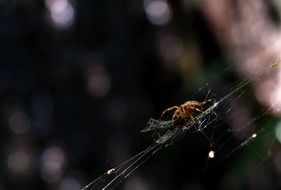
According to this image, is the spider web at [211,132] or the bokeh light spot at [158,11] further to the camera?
the bokeh light spot at [158,11]

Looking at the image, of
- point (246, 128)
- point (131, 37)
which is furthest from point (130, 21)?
point (246, 128)

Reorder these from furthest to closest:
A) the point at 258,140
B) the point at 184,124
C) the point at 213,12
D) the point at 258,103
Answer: the point at 213,12
the point at 258,103
the point at 258,140
the point at 184,124

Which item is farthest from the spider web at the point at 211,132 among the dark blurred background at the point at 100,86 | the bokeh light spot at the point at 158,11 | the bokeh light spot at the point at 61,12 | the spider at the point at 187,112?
the bokeh light spot at the point at 61,12

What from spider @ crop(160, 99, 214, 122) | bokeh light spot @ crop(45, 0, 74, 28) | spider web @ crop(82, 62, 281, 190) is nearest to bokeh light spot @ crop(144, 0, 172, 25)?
bokeh light spot @ crop(45, 0, 74, 28)


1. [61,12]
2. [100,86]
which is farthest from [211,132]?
[61,12]

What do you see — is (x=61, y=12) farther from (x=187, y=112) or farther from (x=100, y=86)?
(x=187, y=112)

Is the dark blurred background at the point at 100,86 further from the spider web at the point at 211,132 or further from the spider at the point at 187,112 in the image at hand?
the spider at the point at 187,112

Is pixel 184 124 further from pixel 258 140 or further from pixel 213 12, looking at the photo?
pixel 213 12
